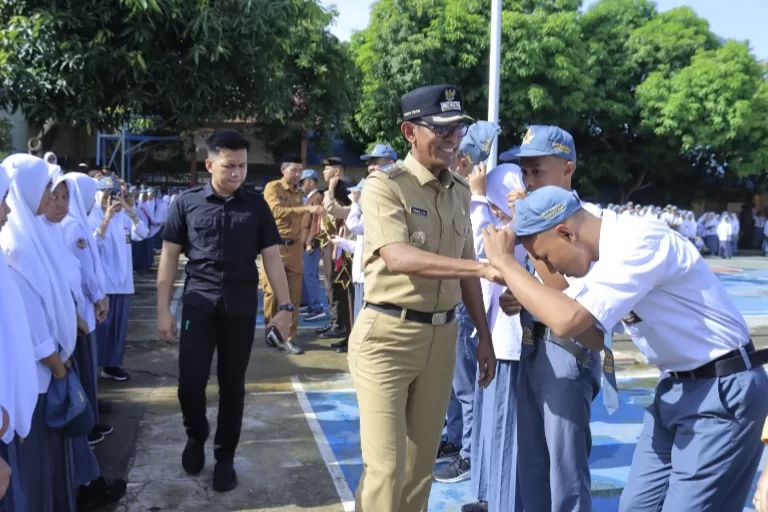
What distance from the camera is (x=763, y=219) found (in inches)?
1248

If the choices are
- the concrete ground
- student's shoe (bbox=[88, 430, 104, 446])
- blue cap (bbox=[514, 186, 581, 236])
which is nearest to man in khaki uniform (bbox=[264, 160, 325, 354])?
the concrete ground

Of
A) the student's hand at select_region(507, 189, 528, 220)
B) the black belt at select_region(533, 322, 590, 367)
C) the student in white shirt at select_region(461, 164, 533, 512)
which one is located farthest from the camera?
the student's hand at select_region(507, 189, 528, 220)

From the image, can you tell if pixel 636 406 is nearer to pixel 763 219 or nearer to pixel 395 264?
pixel 395 264

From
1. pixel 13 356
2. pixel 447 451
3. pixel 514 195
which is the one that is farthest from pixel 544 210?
pixel 447 451

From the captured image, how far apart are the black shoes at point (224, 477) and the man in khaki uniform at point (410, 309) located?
4.46 feet

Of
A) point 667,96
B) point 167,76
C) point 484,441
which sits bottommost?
point 484,441

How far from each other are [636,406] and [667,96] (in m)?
23.2

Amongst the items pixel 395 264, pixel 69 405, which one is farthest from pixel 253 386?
pixel 395 264

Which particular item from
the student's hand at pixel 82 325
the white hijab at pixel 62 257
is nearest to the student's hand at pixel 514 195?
the white hijab at pixel 62 257

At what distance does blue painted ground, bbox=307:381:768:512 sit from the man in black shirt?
93cm

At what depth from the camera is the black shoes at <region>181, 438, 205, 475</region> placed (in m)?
4.27

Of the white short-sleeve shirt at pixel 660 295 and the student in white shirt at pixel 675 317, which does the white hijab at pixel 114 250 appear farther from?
the white short-sleeve shirt at pixel 660 295

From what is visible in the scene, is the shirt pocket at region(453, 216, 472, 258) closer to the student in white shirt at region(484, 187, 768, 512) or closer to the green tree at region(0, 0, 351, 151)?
the student in white shirt at region(484, 187, 768, 512)

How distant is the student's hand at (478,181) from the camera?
11.9ft
